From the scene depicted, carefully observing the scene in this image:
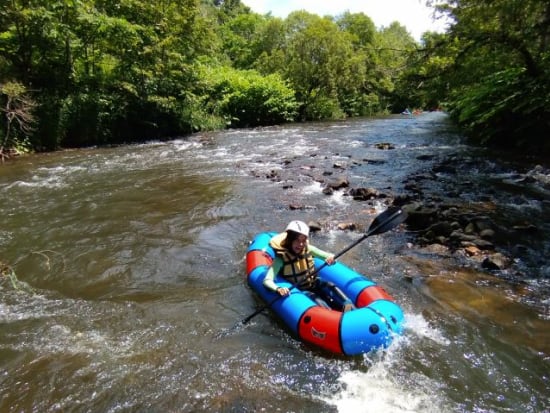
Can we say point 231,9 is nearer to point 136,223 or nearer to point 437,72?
point 437,72

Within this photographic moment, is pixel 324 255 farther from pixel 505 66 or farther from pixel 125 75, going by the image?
pixel 125 75

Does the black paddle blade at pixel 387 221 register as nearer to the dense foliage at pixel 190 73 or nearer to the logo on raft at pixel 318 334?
the logo on raft at pixel 318 334

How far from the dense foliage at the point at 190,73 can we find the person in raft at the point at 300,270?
6399mm

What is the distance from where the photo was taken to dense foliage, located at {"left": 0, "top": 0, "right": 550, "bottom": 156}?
12.1 metres

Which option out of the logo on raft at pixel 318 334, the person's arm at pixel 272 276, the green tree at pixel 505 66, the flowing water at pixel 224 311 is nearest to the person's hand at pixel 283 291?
the person's arm at pixel 272 276

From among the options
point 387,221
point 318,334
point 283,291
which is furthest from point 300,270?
point 387,221

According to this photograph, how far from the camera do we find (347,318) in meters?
4.26

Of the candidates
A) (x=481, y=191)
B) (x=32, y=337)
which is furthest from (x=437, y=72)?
(x=32, y=337)

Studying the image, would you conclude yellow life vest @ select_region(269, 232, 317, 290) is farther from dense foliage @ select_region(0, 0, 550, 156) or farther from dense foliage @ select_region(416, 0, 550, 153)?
dense foliage @ select_region(416, 0, 550, 153)

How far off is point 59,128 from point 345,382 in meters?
16.0

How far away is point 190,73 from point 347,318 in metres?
19.6

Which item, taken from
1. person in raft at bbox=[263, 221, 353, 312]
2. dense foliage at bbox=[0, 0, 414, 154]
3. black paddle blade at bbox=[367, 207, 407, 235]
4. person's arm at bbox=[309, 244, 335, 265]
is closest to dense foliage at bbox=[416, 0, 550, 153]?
dense foliage at bbox=[0, 0, 414, 154]

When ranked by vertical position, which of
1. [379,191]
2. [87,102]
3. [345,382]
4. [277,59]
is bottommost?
[345,382]

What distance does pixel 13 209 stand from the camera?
9211 millimetres
